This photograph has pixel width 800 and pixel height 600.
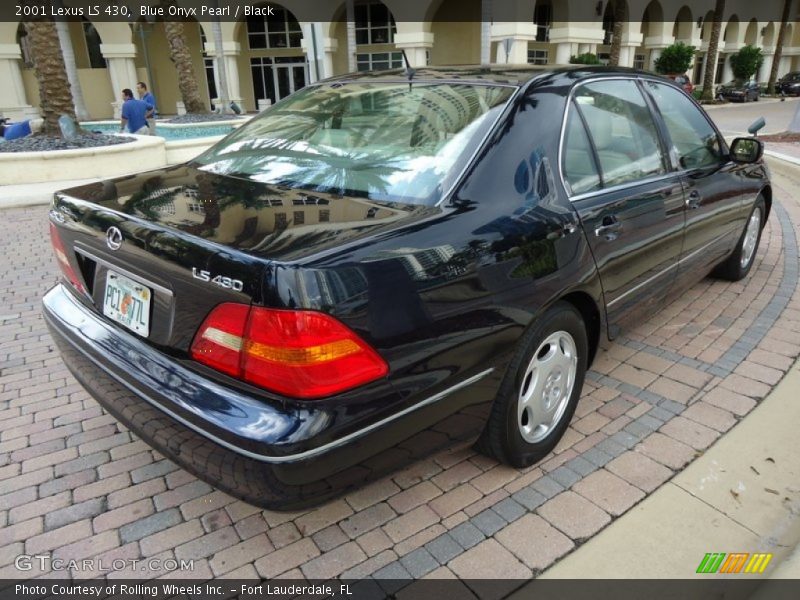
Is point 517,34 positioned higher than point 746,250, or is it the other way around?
point 517,34

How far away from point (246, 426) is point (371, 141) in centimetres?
143

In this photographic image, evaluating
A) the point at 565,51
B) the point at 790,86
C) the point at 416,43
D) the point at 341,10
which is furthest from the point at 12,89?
the point at 790,86

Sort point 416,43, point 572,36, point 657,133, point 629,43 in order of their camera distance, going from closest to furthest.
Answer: point 657,133, point 416,43, point 572,36, point 629,43

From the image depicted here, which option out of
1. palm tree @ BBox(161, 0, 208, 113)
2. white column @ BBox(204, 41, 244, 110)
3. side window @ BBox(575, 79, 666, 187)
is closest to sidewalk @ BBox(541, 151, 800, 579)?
side window @ BBox(575, 79, 666, 187)

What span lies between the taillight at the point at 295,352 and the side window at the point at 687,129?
2.65 meters

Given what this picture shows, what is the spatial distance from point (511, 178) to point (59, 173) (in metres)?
9.46

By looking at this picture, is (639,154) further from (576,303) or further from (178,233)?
(178,233)

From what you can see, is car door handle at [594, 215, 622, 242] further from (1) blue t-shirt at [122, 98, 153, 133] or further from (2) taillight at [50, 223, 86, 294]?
(1) blue t-shirt at [122, 98, 153, 133]

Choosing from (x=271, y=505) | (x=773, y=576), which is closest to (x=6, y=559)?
(x=271, y=505)

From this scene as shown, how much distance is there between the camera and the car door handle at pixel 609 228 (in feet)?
8.96

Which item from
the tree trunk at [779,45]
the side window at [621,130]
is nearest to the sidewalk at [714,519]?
the side window at [621,130]

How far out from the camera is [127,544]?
2.34 meters

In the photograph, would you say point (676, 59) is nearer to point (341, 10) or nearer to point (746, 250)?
point (341, 10)

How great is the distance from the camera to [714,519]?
2467 millimetres
